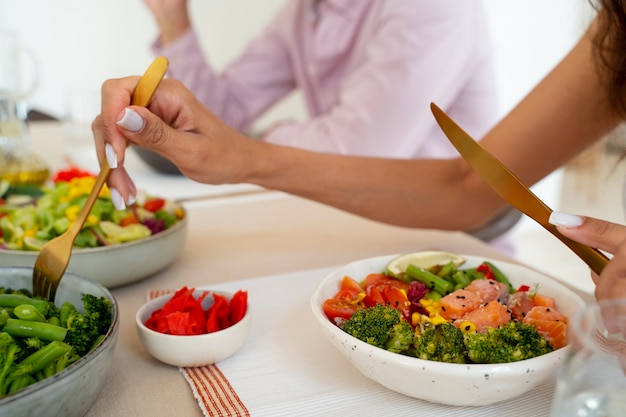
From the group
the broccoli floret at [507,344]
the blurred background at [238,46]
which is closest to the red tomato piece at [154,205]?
the broccoli floret at [507,344]

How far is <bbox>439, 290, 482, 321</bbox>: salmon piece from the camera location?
2.54 ft

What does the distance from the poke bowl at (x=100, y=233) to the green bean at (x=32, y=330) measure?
27cm

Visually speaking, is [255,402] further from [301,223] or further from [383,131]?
[383,131]

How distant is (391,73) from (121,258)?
1128 millimetres

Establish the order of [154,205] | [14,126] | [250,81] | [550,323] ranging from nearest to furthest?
1. [550,323]
2. [154,205]
3. [14,126]
4. [250,81]

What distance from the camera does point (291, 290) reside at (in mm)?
1042

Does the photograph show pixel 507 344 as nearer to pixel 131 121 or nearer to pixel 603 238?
pixel 603 238

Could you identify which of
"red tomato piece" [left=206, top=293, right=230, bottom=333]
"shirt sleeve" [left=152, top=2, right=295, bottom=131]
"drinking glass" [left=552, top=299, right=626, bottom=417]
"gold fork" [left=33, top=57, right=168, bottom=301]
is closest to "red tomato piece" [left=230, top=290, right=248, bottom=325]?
"red tomato piece" [left=206, top=293, right=230, bottom=333]

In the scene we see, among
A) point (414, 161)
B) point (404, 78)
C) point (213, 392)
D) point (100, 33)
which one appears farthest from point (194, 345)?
point (100, 33)

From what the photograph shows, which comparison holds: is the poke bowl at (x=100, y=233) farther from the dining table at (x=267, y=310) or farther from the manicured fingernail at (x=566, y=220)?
the manicured fingernail at (x=566, y=220)

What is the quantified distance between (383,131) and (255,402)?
4.16 ft

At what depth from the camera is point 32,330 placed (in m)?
0.69

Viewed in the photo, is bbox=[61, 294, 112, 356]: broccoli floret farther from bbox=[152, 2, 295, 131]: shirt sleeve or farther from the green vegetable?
bbox=[152, 2, 295, 131]: shirt sleeve

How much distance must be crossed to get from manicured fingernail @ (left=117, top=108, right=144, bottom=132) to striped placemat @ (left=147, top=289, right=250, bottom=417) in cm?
31
